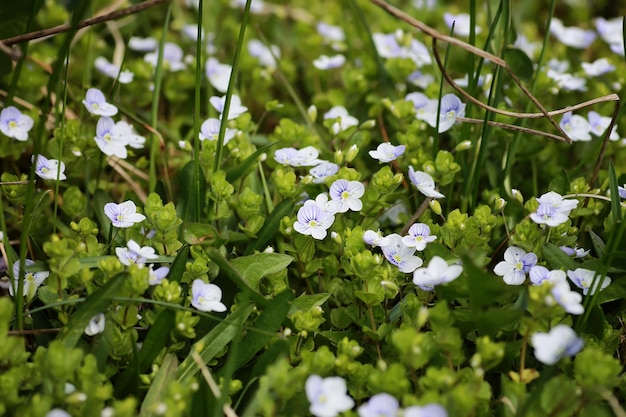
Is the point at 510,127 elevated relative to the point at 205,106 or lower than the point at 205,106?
elevated

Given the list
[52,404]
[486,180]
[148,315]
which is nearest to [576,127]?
[486,180]

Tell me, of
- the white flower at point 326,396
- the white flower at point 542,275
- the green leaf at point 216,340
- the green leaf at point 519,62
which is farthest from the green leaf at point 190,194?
the green leaf at point 519,62

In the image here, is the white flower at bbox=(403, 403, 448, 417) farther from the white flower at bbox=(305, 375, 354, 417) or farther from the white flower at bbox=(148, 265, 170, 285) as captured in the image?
the white flower at bbox=(148, 265, 170, 285)

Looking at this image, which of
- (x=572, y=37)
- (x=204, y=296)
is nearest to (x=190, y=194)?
(x=204, y=296)

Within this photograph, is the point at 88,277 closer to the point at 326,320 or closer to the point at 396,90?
the point at 326,320

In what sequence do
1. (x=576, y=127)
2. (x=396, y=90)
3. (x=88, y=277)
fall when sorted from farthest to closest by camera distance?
1. (x=396, y=90)
2. (x=576, y=127)
3. (x=88, y=277)

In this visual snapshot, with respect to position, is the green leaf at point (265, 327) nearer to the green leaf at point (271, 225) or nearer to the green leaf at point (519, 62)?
the green leaf at point (271, 225)
